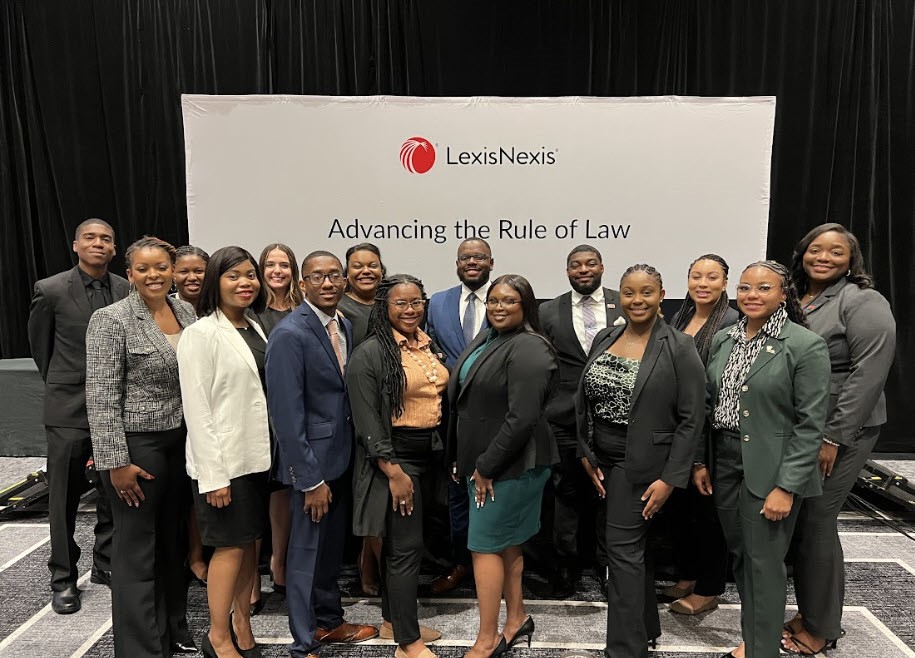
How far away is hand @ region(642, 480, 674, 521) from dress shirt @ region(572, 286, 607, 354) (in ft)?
3.23

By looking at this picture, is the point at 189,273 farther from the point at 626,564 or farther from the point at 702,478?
the point at 702,478

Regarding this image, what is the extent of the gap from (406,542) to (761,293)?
5.18ft

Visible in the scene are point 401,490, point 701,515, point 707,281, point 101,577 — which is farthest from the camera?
point 101,577

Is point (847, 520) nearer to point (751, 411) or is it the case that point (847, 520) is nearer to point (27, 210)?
point (751, 411)

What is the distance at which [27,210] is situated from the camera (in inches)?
193

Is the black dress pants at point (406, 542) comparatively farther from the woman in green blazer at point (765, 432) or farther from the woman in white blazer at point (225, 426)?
the woman in green blazer at point (765, 432)

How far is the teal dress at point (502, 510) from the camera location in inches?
91.9

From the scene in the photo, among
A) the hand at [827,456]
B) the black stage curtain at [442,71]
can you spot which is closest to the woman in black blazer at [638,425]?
the hand at [827,456]

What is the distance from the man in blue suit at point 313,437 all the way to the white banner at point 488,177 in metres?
1.99

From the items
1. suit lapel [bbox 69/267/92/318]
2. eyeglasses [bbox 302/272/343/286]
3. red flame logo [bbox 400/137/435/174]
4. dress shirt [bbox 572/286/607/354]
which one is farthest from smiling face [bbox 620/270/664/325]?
suit lapel [bbox 69/267/92/318]

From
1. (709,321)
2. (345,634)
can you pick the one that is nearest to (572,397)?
(709,321)

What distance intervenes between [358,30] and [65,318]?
293cm

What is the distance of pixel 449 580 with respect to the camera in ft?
10.1

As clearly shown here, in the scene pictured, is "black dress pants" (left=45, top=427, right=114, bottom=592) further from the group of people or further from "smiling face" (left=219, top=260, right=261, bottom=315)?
"smiling face" (left=219, top=260, right=261, bottom=315)
